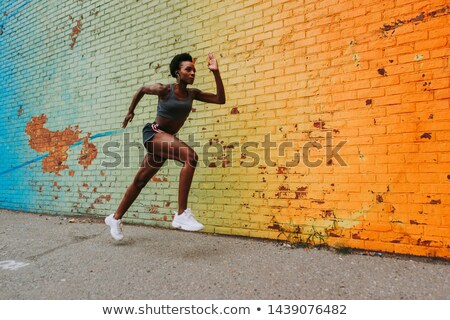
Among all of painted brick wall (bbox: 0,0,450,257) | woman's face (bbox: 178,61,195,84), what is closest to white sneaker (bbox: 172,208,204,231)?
painted brick wall (bbox: 0,0,450,257)

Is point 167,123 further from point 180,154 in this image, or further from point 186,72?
point 186,72

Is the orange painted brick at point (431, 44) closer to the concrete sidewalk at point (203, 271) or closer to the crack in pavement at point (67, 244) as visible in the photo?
the concrete sidewalk at point (203, 271)

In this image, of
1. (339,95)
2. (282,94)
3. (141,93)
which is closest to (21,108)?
(141,93)

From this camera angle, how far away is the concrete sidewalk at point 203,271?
6.28 ft

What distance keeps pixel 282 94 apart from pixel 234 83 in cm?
58

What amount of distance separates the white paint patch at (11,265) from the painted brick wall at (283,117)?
149 centimetres

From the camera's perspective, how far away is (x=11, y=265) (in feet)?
8.61

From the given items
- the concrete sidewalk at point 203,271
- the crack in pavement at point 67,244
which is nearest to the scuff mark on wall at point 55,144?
the crack in pavement at point 67,244

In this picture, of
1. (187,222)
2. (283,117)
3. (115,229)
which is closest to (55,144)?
(115,229)

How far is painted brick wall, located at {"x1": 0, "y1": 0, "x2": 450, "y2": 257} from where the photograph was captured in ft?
7.88

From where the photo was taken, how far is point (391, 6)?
99.6 inches

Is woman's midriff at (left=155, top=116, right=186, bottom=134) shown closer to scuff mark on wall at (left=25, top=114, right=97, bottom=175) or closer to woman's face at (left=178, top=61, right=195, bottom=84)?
woman's face at (left=178, top=61, right=195, bottom=84)

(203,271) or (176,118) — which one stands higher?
Result: (176,118)

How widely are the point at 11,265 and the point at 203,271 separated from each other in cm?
172
